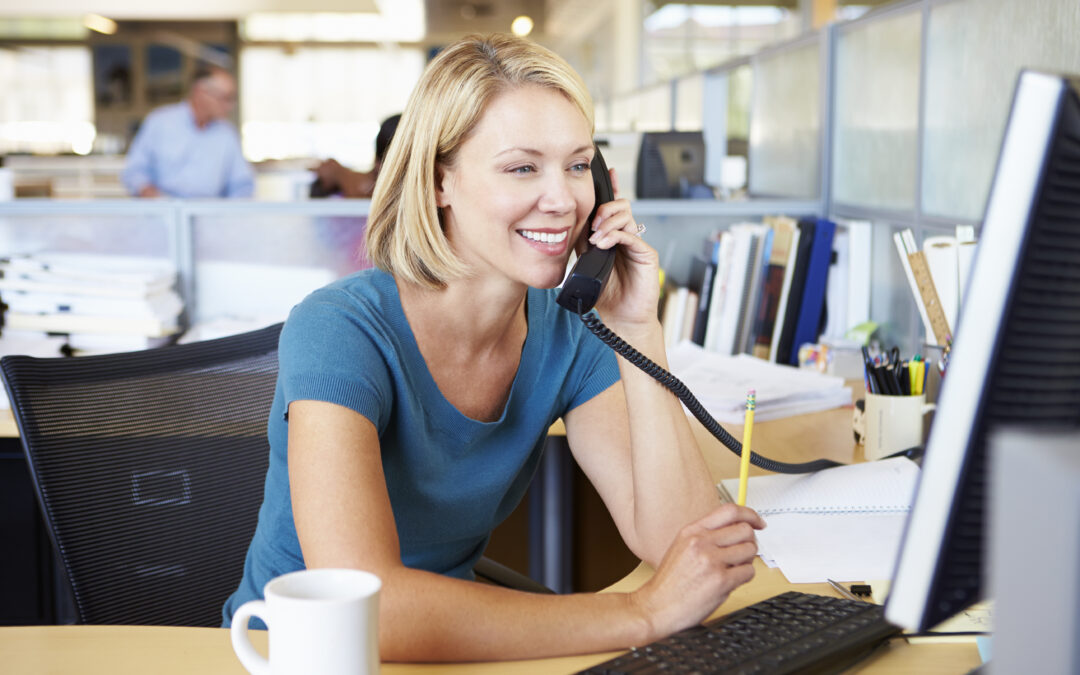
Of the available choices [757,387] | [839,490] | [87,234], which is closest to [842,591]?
[839,490]

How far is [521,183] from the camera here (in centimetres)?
112

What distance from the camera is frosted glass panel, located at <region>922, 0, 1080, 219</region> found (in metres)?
1.44

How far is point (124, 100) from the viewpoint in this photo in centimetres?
912

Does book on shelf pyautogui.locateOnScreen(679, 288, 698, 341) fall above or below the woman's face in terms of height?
below

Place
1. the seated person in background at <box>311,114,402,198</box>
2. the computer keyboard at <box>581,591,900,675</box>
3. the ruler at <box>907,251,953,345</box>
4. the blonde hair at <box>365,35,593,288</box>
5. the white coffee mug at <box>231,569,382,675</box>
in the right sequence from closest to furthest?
the white coffee mug at <box>231,569,382,675</box> → the computer keyboard at <box>581,591,900,675</box> → the blonde hair at <box>365,35,593,288</box> → the ruler at <box>907,251,953,345</box> → the seated person in background at <box>311,114,402,198</box>

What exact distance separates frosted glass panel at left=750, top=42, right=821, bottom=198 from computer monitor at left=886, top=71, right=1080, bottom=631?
204 cm

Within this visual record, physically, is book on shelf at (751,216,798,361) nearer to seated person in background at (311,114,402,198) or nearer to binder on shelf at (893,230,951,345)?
binder on shelf at (893,230,951,345)

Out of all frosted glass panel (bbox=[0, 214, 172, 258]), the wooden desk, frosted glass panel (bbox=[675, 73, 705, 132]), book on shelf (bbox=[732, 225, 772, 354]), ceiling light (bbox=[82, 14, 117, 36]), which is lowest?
the wooden desk

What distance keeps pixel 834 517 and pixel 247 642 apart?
0.71 m

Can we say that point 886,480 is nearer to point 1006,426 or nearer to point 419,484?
point 419,484

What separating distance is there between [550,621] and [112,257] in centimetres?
194

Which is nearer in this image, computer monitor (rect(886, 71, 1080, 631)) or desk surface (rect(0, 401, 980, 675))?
computer monitor (rect(886, 71, 1080, 631))

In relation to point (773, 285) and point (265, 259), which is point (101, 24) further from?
point (773, 285)

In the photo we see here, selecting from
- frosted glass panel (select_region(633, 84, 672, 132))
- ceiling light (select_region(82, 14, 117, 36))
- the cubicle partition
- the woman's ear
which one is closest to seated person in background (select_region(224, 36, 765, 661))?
the woman's ear
